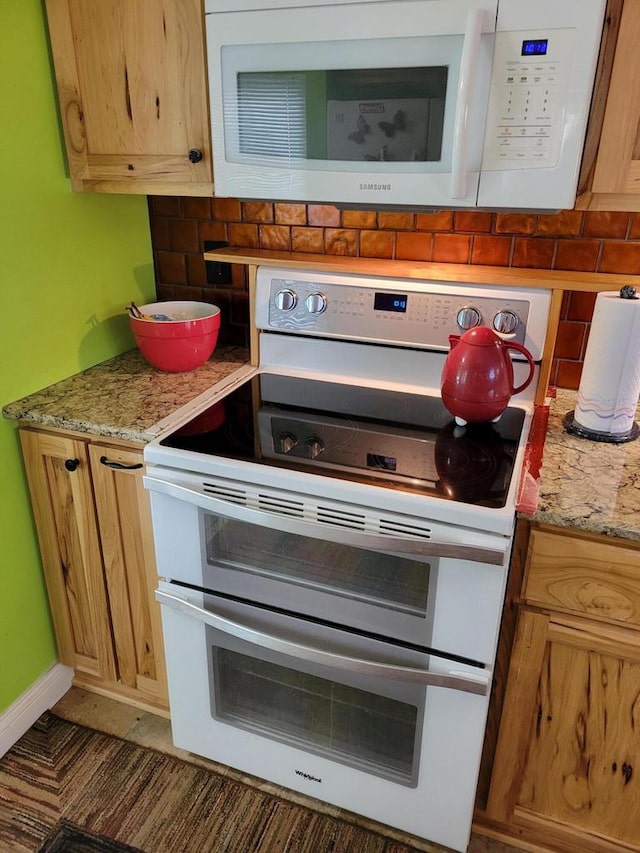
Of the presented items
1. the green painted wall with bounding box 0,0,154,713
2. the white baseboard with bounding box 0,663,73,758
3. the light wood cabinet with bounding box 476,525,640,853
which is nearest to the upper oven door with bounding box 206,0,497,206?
the green painted wall with bounding box 0,0,154,713

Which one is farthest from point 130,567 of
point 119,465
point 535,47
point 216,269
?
point 535,47

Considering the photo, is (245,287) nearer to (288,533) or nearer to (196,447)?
(196,447)

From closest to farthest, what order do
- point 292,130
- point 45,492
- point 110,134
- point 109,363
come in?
point 292,130 < point 110,134 < point 45,492 < point 109,363

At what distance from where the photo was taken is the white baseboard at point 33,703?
178cm

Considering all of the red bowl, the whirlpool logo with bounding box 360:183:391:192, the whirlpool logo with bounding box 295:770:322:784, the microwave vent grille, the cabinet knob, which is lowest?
the whirlpool logo with bounding box 295:770:322:784

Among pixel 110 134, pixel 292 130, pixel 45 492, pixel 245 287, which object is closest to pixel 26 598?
pixel 45 492

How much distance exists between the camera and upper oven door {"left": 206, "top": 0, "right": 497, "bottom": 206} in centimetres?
126

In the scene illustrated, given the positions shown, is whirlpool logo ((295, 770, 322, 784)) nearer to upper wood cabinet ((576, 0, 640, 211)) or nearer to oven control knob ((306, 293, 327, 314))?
oven control knob ((306, 293, 327, 314))

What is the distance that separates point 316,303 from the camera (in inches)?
68.7

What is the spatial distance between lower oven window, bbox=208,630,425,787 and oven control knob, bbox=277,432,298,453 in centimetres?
49

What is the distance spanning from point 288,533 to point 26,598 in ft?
2.81

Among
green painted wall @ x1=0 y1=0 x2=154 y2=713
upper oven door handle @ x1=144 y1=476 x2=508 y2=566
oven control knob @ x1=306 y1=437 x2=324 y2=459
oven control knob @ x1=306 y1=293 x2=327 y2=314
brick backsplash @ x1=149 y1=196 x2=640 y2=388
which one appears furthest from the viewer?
oven control knob @ x1=306 y1=293 x2=327 y2=314

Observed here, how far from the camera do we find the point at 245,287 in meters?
2.00

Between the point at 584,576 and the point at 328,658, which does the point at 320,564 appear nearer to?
the point at 328,658
